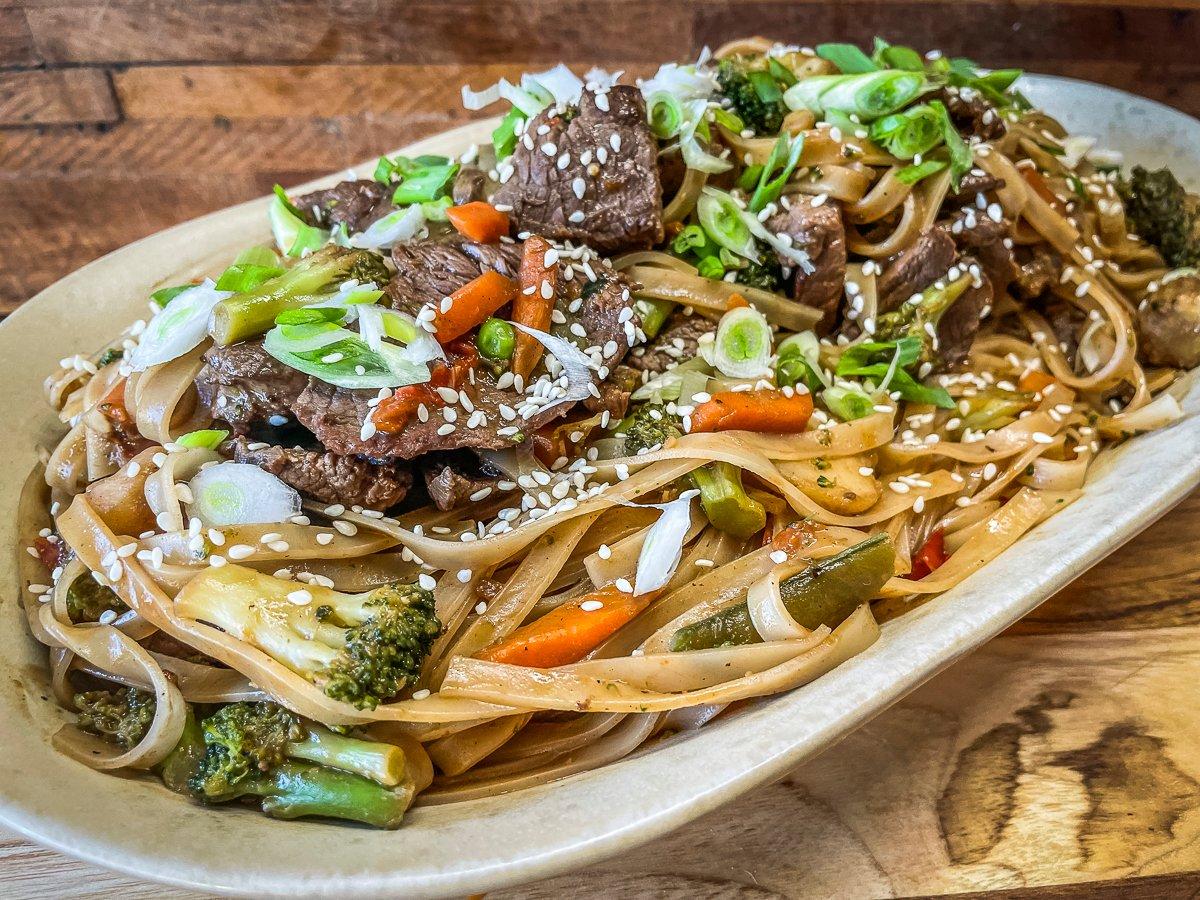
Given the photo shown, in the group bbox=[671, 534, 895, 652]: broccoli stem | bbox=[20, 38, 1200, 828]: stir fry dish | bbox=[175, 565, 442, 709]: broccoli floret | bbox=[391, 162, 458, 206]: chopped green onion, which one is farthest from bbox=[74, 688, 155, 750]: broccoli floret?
bbox=[391, 162, 458, 206]: chopped green onion

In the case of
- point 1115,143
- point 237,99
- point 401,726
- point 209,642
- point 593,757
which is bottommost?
point 593,757

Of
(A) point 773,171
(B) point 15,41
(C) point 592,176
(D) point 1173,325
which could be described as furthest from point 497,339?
(B) point 15,41

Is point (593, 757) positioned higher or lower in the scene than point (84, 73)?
lower

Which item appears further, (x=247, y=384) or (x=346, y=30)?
(x=346, y=30)

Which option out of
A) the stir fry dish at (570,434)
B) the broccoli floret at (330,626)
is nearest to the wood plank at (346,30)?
the stir fry dish at (570,434)

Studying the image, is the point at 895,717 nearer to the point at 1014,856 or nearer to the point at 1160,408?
the point at 1014,856

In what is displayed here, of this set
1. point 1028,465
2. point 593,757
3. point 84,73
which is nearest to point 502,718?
point 593,757

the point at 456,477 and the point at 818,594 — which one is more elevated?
the point at 456,477

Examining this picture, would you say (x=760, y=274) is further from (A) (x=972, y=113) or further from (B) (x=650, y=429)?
(A) (x=972, y=113)
